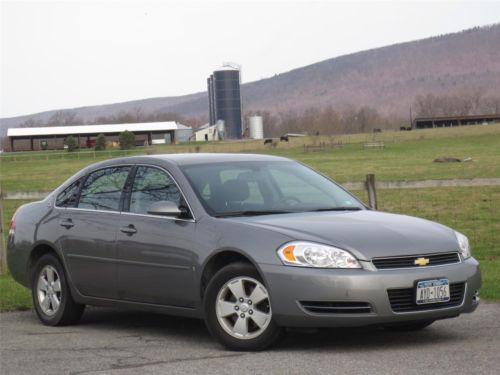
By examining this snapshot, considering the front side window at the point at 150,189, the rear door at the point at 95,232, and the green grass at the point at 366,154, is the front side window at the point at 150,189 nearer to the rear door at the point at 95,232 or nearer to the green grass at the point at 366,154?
the rear door at the point at 95,232

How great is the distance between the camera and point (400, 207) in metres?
25.5

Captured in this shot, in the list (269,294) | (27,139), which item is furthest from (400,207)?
(27,139)

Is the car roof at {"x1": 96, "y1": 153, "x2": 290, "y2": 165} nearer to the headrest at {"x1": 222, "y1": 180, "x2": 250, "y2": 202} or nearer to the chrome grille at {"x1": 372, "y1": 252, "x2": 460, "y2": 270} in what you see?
the headrest at {"x1": 222, "y1": 180, "x2": 250, "y2": 202}

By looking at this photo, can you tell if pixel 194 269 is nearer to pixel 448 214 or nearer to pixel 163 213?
pixel 163 213

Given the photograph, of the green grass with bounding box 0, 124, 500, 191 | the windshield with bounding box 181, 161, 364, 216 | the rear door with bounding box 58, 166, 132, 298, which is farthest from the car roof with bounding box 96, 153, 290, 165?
the green grass with bounding box 0, 124, 500, 191

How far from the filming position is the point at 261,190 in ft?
27.9

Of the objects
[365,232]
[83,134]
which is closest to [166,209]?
[365,232]

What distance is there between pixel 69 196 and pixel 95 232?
0.85 metres

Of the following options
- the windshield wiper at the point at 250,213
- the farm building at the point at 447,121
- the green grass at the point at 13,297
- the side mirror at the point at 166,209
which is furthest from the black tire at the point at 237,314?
the farm building at the point at 447,121

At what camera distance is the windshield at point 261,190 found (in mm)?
8234

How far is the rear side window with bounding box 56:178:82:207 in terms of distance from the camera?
Answer: 9.55m

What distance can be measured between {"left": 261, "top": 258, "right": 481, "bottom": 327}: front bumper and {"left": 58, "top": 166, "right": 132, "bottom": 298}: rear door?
6.38ft

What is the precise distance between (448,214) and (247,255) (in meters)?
16.1

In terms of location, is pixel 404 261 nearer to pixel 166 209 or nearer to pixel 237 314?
pixel 237 314
